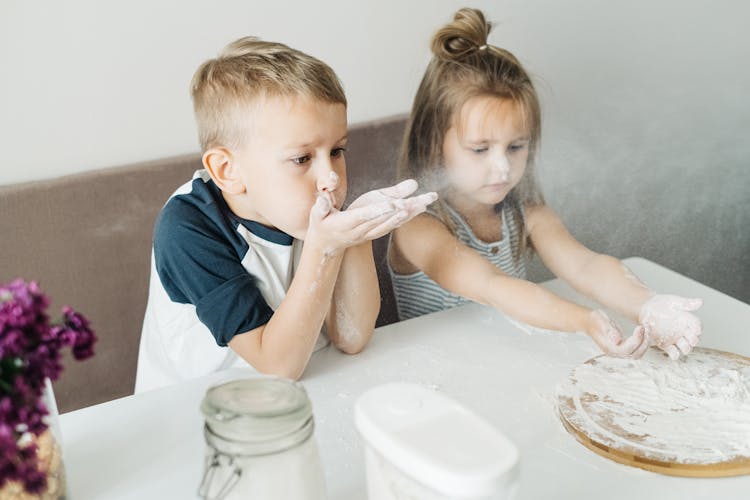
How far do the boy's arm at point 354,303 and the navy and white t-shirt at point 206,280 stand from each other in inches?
3.0

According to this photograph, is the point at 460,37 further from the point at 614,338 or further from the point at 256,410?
the point at 256,410

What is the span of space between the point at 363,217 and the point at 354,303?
0.20 metres

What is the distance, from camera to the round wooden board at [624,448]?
2.80 feet

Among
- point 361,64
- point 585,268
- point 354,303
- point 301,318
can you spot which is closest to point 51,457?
point 301,318

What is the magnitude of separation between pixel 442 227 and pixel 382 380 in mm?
397

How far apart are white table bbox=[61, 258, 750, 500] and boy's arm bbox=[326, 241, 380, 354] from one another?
0.03 meters

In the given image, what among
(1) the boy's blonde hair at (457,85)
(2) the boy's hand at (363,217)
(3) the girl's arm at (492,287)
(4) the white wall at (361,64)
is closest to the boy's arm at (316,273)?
(2) the boy's hand at (363,217)

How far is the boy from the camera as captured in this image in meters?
1.07

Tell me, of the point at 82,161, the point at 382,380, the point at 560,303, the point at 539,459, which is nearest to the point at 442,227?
the point at 560,303

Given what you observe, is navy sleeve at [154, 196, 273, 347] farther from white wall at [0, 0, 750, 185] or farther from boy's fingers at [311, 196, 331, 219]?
white wall at [0, 0, 750, 185]

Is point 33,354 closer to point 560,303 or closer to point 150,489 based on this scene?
point 150,489

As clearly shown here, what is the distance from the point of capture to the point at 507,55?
56.0 inches

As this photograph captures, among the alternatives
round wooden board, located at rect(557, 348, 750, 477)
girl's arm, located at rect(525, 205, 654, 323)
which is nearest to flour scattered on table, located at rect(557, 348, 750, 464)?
round wooden board, located at rect(557, 348, 750, 477)

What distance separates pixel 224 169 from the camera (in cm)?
118
